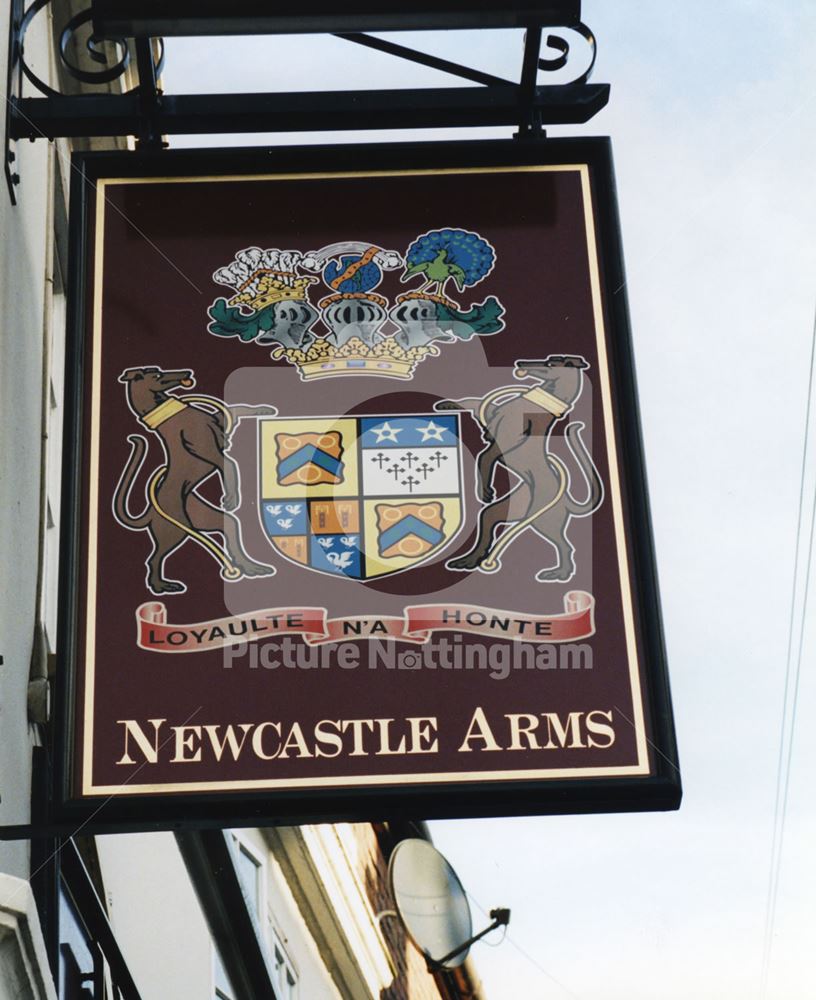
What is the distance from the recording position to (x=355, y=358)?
16.8ft

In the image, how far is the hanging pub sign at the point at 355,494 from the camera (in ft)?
14.4

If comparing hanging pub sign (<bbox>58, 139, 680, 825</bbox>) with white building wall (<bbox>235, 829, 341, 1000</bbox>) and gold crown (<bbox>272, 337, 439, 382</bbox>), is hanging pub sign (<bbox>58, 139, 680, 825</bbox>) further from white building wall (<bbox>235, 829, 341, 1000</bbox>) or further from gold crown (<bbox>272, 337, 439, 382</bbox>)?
white building wall (<bbox>235, 829, 341, 1000</bbox>)

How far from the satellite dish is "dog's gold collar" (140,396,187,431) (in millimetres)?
7748

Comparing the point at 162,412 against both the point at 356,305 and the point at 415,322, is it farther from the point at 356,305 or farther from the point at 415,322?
the point at 415,322

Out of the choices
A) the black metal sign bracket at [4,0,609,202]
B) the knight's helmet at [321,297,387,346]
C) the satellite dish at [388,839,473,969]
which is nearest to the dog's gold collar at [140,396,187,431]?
the knight's helmet at [321,297,387,346]

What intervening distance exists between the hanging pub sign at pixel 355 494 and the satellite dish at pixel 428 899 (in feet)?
25.1

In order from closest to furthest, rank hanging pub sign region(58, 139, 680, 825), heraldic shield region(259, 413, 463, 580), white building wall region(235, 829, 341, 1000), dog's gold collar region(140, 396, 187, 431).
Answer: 1. hanging pub sign region(58, 139, 680, 825)
2. heraldic shield region(259, 413, 463, 580)
3. dog's gold collar region(140, 396, 187, 431)
4. white building wall region(235, 829, 341, 1000)

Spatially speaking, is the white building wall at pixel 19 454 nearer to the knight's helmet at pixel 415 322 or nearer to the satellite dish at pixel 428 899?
the knight's helmet at pixel 415 322

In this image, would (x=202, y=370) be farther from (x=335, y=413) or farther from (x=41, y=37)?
(x=41, y=37)

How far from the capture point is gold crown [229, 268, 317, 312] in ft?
17.0

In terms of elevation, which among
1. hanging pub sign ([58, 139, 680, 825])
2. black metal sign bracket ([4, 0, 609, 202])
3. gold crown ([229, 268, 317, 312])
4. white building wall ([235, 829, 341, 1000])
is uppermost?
black metal sign bracket ([4, 0, 609, 202])

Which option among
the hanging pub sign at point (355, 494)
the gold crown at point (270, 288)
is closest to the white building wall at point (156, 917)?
the hanging pub sign at point (355, 494)

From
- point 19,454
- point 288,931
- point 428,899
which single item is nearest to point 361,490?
point 19,454

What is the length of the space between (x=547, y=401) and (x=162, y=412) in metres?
1.21
